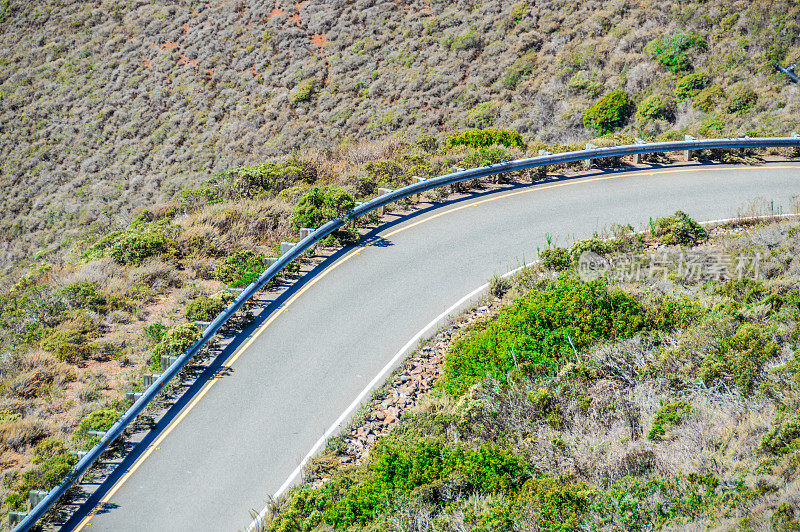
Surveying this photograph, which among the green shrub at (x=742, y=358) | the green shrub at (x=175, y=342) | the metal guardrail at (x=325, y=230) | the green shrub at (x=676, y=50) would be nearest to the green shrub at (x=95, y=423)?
the metal guardrail at (x=325, y=230)

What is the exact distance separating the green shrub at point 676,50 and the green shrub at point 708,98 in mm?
3276

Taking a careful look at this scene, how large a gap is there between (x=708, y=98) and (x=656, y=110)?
2.11 m

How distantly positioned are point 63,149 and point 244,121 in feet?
41.7

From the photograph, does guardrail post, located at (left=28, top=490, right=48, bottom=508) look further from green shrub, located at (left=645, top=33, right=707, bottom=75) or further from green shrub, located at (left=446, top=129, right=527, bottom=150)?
green shrub, located at (left=645, top=33, right=707, bottom=75)

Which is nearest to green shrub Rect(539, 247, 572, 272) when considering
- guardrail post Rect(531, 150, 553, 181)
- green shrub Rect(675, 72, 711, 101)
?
guardrail post Rect(531, 150, 553, 181)

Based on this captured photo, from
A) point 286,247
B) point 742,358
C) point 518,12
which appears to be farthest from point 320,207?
point 518,12

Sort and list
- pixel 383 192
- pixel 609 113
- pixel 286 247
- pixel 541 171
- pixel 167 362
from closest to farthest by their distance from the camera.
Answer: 1. pixel 167 362
2. pixel 286 247
3. pixel 383 192
4. pixel 541 171
5. pixel 609 113

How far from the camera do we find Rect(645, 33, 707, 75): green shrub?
29.5m

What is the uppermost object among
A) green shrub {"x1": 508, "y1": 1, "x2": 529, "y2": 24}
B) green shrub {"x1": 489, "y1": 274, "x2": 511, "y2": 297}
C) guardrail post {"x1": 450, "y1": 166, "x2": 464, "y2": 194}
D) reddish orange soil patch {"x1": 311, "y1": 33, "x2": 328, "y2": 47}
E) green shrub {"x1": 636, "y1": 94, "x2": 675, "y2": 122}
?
reddish orange soil patch {"x1": 311, "y1": 33, "x2": 328, "y2": 47}

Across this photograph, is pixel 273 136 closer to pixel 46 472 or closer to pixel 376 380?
pixel 376 380

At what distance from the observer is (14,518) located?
857 cm

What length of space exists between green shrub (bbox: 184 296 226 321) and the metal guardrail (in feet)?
1.04

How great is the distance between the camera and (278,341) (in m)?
12.5

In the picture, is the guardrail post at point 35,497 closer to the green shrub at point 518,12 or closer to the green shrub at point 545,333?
the green shrub at point 545,333
